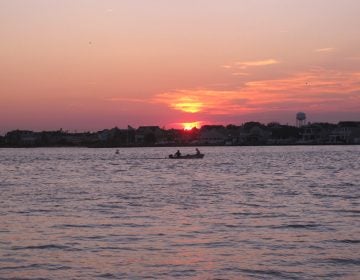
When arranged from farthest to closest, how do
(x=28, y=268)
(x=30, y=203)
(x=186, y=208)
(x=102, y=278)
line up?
(x=30, y=203) < (x=186, y=208) < (x=28, y=268) < (x=102, y=278)

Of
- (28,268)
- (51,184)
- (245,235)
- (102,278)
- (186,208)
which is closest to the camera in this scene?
(102,278)

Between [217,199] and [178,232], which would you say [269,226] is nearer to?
[178,232]

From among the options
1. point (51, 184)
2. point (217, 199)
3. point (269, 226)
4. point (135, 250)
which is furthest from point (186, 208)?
point (51, 184)

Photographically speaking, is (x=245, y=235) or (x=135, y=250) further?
(x=245, y=235)

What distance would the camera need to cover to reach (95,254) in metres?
16.2

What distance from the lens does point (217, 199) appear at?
104ft

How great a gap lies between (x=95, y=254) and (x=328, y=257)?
591 cm

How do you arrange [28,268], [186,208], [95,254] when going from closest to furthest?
[28,268] → [95,254] → [186,208]

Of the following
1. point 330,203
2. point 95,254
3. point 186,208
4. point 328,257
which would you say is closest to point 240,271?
point 328,257

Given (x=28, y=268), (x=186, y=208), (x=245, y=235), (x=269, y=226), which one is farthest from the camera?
(x=186, y=208)

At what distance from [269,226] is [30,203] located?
1375cm

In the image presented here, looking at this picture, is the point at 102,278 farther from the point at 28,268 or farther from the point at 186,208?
the point at 186,208

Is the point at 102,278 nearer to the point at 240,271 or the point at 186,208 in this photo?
the point at 240,271

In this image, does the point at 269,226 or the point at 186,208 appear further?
the point at 186,208
